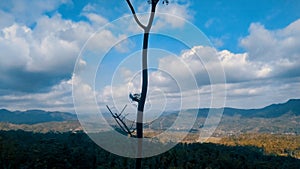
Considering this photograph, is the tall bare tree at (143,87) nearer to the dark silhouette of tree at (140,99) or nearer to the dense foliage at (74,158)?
the dark silhouette of tree at (140,99)

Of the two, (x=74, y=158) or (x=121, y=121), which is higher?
(x=121, y=121)

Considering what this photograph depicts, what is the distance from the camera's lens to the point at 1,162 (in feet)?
73.5

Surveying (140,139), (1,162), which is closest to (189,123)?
(140,139)

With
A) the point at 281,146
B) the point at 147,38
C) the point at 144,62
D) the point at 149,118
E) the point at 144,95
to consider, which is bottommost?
the point at 281,146

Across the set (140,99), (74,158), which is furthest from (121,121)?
(74,158)

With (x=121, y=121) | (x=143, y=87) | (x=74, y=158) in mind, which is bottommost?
(x=74, y=158)

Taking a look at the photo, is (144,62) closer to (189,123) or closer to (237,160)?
(189,123)

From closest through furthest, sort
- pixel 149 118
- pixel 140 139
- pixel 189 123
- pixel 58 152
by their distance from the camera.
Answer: pixel 140 139 < pixel 149 118 < pixel 189 123 < pixel 58 152

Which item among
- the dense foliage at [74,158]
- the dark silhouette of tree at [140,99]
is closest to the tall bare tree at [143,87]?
the dark silhouette of tree at [140,99]

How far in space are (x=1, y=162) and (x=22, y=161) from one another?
1710 mm

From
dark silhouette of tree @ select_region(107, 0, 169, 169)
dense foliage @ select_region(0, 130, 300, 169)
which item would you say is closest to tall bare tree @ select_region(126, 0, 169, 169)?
dark silhouette of tree @ select_region(107, 0, 169, 169)

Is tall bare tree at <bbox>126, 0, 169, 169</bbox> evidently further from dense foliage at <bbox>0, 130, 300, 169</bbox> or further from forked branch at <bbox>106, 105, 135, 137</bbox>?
dense foliage at <bbox>0, 130, 300, 169</bbox>

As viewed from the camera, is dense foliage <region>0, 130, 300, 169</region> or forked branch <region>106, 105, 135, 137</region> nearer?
forked branch <region>106, 105, 135, 137</region>

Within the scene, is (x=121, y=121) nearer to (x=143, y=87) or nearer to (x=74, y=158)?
(x=143, y=87)
